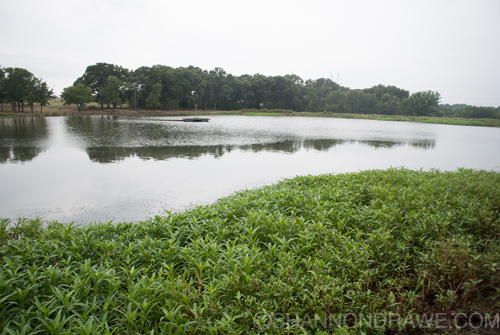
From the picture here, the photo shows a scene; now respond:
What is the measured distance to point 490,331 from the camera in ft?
7.39

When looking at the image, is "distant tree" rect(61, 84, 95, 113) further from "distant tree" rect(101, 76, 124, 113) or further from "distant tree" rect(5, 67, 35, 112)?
"distant tree" rect(5, 67, 35, 112)

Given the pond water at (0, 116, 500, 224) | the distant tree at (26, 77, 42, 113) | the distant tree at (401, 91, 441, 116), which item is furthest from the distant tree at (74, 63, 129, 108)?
the distant tree at (401, 91, 441, 116)

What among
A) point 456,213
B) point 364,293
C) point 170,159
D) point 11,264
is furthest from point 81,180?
point 456,213

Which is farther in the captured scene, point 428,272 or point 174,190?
point 174,190

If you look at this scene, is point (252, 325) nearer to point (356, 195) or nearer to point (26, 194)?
point (356, 195)

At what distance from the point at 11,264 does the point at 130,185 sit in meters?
5.36

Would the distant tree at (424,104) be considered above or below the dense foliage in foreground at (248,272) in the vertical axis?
above

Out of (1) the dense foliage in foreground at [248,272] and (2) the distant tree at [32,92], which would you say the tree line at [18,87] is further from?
(1) the dense foliage in foreground at [248,272]

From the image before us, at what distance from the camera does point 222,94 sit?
253 ft

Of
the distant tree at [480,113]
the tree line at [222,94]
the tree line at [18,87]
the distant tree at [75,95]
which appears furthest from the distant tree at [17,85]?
the distant tree at [480,113]

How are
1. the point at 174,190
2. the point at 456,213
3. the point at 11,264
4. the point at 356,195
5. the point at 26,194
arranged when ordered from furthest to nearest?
1. the point at 174,190
2. the point at 26,194
3. the point at 356,195
4. the point at 456,213
5. the point at 11,264

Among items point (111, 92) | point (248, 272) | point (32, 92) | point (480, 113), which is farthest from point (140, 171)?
point (480, 113)

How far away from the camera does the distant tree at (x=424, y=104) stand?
78.1 m

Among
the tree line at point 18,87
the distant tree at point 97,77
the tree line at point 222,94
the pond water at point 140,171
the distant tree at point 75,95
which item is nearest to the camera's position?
the pond water at point 140,171
